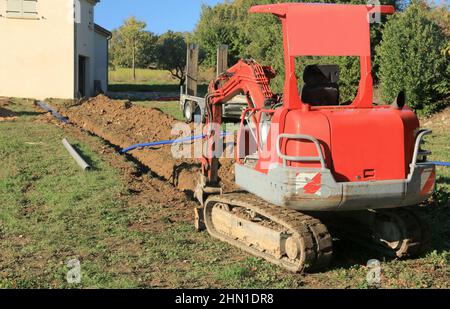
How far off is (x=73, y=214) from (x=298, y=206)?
152 inches

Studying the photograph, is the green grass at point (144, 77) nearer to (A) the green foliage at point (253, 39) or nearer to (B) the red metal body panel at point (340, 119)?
(A) the green foliage at point (253, 39)

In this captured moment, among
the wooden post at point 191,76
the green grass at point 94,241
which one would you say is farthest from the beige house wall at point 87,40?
the green grass at point 94,241

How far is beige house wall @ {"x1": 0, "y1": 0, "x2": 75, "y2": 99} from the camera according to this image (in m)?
29.1

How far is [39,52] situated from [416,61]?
1898cm

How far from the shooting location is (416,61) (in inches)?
798

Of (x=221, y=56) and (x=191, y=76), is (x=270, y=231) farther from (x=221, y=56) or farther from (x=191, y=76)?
(x=191, y=76)

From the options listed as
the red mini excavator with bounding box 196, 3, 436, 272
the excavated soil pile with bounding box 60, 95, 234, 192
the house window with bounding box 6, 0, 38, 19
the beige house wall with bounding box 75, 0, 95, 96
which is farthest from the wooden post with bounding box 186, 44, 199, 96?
the red mini excavator with bounding box 196, 3, 436, 272

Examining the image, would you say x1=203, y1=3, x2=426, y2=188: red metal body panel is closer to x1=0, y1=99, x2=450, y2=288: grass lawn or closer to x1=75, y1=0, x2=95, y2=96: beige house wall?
x1=0, y1=99, x2=450, y2=288: grass lawn

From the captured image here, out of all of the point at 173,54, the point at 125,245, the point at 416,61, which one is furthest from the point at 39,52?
the point at 173,54

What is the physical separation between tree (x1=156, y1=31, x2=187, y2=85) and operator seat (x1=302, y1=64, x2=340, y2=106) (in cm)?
5077

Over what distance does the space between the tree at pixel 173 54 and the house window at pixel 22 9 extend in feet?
90.8

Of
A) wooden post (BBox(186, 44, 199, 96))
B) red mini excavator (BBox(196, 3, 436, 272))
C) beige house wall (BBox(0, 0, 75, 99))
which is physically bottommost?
red mini excavator (BBox(196, 3, 436, 272))

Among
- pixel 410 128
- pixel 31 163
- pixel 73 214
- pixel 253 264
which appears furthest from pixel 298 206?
pixel 31 163

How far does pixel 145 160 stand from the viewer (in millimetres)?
13586
